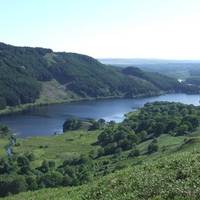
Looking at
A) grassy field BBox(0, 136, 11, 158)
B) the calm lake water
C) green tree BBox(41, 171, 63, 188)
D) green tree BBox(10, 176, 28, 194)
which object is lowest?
the calm lake water

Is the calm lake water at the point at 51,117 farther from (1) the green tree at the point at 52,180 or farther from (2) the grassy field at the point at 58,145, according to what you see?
(1) the green tree at the point at 52,180

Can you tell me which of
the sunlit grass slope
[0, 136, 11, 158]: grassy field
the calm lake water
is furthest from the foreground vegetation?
the calm lake water

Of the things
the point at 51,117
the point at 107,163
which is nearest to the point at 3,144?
the point at 107,163

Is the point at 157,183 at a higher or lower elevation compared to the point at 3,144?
higher

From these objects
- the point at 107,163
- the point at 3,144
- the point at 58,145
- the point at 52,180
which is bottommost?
the point at 58,145

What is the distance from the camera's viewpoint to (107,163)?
60.3m

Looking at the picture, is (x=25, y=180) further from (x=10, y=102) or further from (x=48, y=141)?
(x=10, y=102)

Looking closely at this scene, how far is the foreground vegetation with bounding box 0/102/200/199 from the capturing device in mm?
18423

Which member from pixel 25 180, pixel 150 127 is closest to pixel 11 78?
pixel 150 127

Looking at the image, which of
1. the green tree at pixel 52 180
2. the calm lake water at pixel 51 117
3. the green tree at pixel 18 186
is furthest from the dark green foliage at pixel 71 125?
the green tree at pixel 18 186

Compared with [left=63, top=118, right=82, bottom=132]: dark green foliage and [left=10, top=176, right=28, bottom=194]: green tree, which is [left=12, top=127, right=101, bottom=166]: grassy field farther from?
[left=10, top=176, right=28, bottom=194]: green tree

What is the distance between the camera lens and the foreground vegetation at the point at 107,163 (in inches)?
725

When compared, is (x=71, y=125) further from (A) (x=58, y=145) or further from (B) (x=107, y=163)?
(B) (x=107, y=163)

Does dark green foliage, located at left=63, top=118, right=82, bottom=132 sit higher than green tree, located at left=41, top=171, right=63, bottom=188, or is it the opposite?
green tree, located at left=41, top=171, right=63, bottom=188
